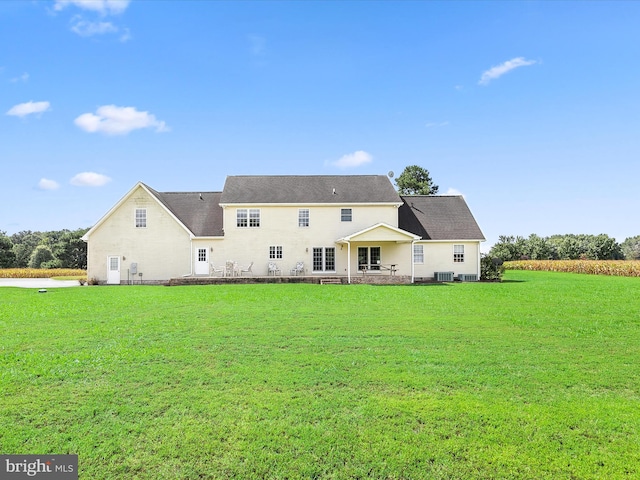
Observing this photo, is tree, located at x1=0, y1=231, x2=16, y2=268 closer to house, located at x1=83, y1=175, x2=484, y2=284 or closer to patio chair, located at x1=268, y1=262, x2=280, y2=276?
house, located at x1=83, y1=175, x2=484, y2=284

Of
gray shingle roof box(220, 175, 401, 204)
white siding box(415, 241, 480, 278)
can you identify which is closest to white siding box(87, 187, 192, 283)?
gray shingle roof box(220, 175, 401, 204)

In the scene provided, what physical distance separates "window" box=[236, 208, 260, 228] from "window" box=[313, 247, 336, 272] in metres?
4.34

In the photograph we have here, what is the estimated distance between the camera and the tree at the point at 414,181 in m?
53.3

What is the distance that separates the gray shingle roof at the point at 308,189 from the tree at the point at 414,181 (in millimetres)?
22213

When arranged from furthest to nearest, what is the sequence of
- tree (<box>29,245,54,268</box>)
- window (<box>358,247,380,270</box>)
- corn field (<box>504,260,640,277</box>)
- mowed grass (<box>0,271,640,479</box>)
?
tree (<box>29,245,54,268</box>), corn field (<box>504,260,640,277</box>), window (<box>358,247,380,270</box>), mowed grass (<box>0,271,640,479</box>)

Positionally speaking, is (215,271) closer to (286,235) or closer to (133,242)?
(286,235)

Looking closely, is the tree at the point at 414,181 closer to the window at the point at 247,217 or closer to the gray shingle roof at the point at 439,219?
the gray shingle roof at the point at 439,219

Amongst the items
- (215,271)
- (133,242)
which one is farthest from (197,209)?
(215,271)

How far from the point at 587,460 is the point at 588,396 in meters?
1.80

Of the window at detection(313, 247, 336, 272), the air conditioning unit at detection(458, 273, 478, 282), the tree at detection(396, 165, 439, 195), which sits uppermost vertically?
the tree at detection(396, 165, 439, 195)

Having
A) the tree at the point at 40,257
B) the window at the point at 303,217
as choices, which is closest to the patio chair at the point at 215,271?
the window at the point at 303,217

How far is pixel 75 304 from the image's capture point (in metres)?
15.2

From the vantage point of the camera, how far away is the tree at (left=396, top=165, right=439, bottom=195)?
53.3 meters

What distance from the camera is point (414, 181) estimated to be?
53.5 metres
